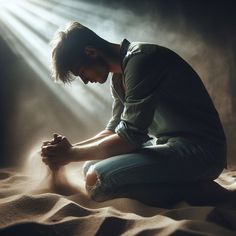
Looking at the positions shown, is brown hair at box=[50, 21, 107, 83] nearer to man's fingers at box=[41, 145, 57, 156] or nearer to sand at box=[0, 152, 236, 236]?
man's fingers at box=[41, 145, 57, 156]

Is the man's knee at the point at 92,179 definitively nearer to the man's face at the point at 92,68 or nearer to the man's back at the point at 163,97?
the man's back at the point at 163,97

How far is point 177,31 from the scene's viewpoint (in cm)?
477

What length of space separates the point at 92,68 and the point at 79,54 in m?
0.11

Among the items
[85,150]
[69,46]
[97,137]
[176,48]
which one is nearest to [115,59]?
[69,46]

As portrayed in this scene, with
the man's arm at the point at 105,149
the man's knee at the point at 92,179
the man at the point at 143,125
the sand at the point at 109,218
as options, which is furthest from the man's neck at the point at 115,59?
the sand at the point at 109,218

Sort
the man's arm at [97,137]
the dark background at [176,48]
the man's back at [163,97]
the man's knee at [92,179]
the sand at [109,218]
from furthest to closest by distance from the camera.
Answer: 1. the dark background at [176,48]
2. the man's arm at [97,137]
3. the man's knee at [92,179]
4. the man's back at [163,97]
5. the sand at [109,218]

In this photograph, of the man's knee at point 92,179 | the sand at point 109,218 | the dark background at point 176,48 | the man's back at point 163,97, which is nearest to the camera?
the sand at point 109,218

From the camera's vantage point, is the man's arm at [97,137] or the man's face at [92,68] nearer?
the man's face at [92,68]

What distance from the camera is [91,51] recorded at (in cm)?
216

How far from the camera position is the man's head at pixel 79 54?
7.10ft

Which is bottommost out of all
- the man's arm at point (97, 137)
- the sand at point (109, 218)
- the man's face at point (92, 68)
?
the sand at point (109, 218)

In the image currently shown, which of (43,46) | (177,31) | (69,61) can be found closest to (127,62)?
(69,61)

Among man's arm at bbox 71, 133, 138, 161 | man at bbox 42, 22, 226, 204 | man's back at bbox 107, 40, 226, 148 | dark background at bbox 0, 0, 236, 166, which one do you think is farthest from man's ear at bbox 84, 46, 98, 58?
dark background at bbox 0, 0, 236, 166

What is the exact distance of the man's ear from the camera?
2.15m
